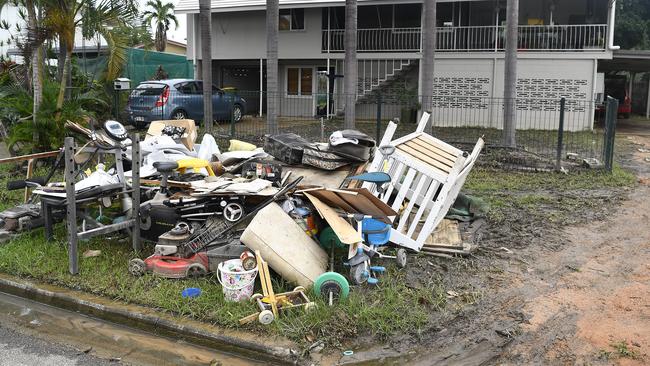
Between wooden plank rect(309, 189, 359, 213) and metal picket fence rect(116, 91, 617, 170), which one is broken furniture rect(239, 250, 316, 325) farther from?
metal picket fence rect(116, 91, 617, 170)

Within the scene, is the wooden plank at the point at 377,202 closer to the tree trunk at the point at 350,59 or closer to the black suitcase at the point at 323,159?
the black suitcase at the point at 323,159

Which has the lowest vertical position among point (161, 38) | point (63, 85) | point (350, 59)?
point (63, 85)

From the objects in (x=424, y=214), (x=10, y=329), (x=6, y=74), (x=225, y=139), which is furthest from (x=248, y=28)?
(x=10, y=329)

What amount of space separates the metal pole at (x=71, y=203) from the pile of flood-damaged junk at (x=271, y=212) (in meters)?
0.01

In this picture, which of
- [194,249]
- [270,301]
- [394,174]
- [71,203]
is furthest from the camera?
[394,174]

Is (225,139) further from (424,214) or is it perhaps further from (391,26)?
(391,26)

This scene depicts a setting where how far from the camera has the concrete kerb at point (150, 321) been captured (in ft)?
14.2

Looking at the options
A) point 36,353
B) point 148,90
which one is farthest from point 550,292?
point 148,90

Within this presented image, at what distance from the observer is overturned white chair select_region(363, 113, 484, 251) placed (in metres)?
6.20

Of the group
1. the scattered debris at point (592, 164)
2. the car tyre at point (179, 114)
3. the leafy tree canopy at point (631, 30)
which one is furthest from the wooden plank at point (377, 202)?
the leafy tree canopy at point (631, 30)

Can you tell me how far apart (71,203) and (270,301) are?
230cm

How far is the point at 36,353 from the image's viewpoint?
4402 millimetres

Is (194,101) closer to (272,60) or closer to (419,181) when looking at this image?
(272,60)

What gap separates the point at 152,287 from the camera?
17.9 feet
